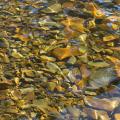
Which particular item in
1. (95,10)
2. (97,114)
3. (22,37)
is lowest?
(97,114)

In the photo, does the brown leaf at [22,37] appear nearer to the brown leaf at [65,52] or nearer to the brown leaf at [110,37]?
the brown leaf at [65,52]

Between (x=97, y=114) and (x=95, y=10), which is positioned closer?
(x=97, y=114)

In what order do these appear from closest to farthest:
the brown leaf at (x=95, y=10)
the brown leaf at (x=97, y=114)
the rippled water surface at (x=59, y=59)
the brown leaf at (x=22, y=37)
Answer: the brown leaf at (x=97, y=114) < the rippled water surface at (x=59, y=59) < the brown leaf at (x=22, y=37) < the brown leaf at (x=95, y=10)

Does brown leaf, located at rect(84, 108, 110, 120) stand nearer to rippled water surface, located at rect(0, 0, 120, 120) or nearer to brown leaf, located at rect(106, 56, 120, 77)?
rippled water surface, located at rect(0, 0, 120, 120)

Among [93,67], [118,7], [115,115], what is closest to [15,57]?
[93,67]

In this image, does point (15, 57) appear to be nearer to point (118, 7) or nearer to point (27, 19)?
point (27, 19)

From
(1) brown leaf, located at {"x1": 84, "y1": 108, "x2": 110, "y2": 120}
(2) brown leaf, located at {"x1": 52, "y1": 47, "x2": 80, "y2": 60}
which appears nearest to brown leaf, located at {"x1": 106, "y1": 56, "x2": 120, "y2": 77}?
(2) brown leaf, located at {"x1": 52, "y1": 47, "x2": 80, "y2": 60}

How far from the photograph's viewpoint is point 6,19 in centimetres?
606

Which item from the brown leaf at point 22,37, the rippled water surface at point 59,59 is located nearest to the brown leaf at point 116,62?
the rippled water surface at point 59,59

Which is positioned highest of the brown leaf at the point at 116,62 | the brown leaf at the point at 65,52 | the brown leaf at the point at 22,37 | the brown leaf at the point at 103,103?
the brown leaf at the point at 22,37

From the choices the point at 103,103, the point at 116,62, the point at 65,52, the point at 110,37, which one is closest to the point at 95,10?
the point at 110,37

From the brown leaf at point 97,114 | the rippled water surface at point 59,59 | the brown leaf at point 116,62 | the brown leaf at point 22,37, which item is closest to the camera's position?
the brown leaf at point 97,114

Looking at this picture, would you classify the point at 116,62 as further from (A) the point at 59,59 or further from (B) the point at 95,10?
(B) the point at 95,10

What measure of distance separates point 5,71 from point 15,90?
0.42 m
